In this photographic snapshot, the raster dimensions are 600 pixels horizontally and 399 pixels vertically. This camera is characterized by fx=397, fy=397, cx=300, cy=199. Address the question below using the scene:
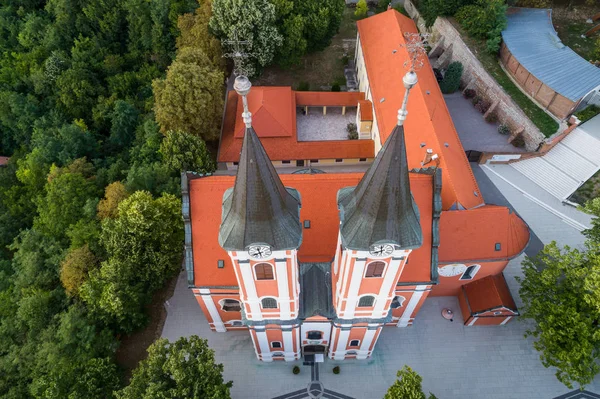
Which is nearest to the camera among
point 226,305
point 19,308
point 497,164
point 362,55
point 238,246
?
point 238,246

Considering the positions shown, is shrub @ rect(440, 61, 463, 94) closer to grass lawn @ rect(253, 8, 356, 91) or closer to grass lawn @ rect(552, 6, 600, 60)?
grass lawn @ rect(253, 8, 356, 91)

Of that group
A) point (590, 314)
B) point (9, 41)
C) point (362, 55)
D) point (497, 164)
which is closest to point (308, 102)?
point (362, 55)

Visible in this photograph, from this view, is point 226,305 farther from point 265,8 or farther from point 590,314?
point 265,8

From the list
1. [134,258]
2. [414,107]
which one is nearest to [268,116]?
[414,107]

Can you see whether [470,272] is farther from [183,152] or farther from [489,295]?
[183,152]

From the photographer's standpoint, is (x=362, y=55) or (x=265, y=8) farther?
(x=362, y=55)

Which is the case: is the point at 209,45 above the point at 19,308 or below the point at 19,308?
above

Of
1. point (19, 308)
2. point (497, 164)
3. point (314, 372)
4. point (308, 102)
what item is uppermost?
point (308, 102)
